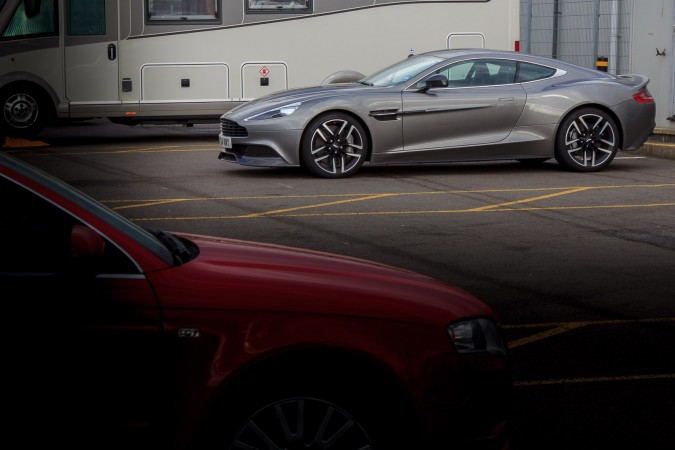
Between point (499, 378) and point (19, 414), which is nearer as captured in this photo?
point (19, 414)

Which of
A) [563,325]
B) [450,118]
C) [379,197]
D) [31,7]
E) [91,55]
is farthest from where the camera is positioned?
[91,55]

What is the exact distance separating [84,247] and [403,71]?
11.7m

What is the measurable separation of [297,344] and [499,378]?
776 mm

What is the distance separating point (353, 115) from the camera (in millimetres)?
14492

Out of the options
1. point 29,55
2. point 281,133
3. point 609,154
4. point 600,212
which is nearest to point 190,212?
point 281,133

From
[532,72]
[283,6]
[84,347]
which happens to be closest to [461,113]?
[532,72]

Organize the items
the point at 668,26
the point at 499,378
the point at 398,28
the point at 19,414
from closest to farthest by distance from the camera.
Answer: the point at 19,414 → the point at 499,378 → the point at 668,26 → the point at 398,28

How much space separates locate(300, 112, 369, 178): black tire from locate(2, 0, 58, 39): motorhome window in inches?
236

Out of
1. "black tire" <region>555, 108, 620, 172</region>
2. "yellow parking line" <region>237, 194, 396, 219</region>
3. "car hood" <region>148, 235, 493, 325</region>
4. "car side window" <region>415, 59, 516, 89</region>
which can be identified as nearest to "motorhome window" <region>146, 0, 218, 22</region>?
"car side window" <region>415, 59, 516, 89</region>

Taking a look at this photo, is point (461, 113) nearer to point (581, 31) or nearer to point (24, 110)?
point (24, 110)

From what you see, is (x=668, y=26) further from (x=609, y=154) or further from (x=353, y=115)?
(x=353, y=115)

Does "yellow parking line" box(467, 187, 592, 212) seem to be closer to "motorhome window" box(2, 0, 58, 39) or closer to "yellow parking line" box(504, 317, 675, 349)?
"yellow parking line" box(504, 317, 675, 349)

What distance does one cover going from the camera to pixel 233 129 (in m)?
14.6

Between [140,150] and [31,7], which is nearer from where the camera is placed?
[140,150]
